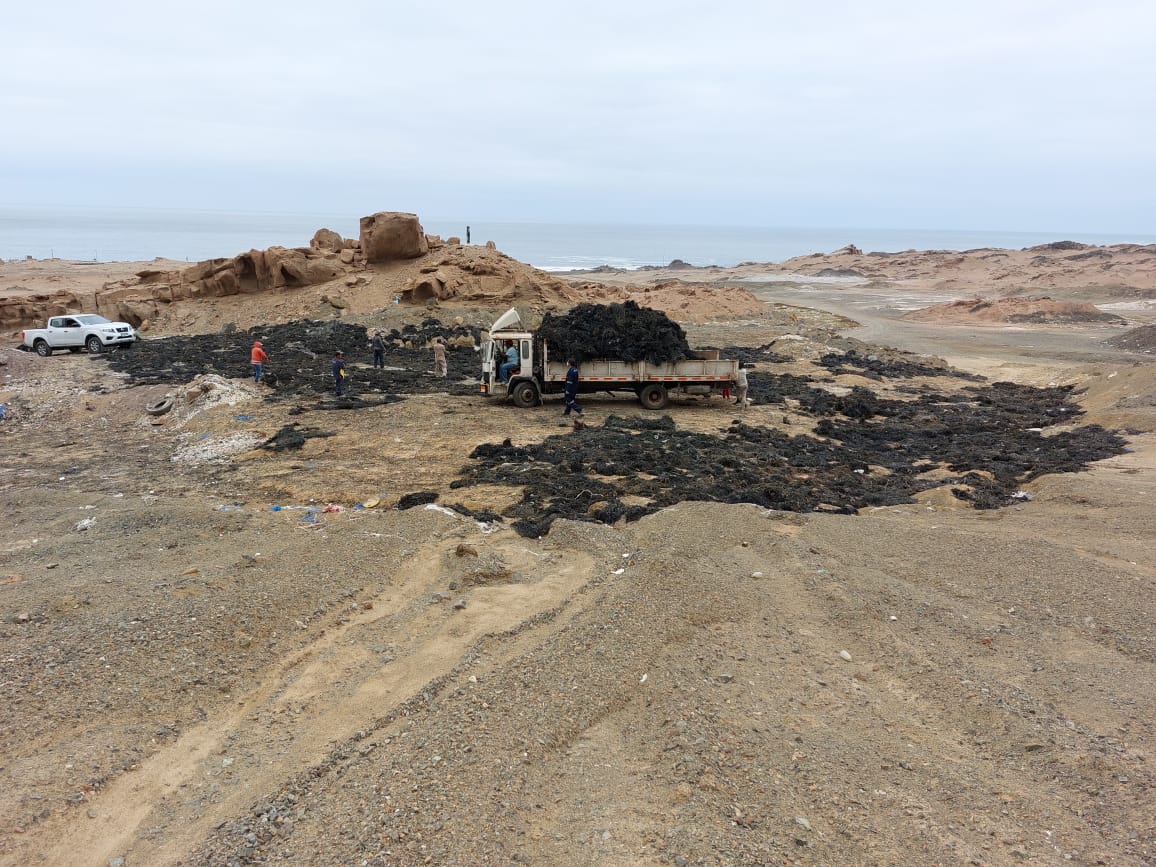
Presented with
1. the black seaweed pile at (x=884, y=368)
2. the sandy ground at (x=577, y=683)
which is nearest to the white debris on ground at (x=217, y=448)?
the sandy ground at (x=577, y=683)

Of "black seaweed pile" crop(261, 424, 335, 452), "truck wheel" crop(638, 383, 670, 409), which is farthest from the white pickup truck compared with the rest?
"truck wheel" crop(638, 383, 670, 409)

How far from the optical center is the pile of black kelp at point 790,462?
1170 centimetres

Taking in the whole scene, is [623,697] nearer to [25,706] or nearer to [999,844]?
[999,844]

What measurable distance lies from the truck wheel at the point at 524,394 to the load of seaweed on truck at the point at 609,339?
3.31 ft

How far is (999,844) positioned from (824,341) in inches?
1253

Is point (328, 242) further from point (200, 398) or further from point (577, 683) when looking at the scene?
point (577, 683)

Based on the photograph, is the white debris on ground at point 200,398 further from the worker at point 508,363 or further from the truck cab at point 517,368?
the worker at point 508,363

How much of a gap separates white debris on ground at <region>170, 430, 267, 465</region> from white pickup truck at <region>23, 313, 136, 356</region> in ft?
58.2

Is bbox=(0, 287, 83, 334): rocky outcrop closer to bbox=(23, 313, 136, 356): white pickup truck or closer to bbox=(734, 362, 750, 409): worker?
bbox=(23, 313, 136, 356): white pickup truck

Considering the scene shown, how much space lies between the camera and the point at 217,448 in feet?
50.1

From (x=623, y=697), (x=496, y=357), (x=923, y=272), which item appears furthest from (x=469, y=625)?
(x=923, y=272)

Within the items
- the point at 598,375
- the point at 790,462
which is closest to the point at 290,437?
the point at 598,375

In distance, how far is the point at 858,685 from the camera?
638 centimetres

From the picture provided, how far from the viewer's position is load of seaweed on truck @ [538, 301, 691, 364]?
18.9 m
